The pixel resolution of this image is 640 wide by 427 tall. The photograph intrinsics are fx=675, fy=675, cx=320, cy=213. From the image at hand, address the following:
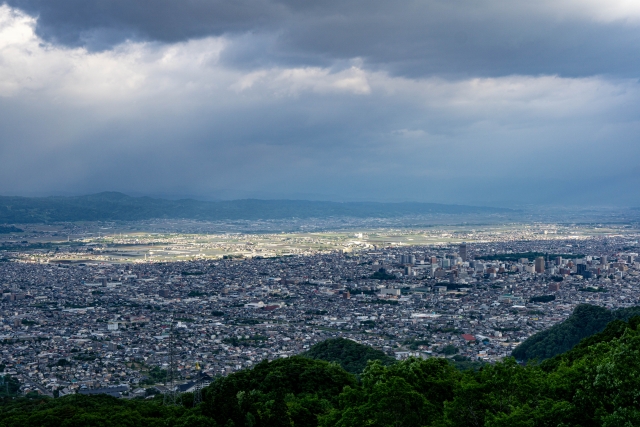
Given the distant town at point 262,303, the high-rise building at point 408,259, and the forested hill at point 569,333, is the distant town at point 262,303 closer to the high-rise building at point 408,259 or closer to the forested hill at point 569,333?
the high-rise building at point 408,259

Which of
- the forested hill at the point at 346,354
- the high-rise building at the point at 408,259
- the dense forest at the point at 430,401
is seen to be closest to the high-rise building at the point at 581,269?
the high-rise building at the point at 408,259

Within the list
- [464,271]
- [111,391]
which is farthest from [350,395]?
[464,271]

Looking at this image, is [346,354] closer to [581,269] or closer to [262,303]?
[262,303]

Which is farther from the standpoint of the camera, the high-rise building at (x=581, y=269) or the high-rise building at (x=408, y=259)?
the high-rise building at (x=408, y=259)

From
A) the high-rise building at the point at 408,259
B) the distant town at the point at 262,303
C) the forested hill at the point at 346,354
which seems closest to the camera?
the forested hill at the point at 346,354

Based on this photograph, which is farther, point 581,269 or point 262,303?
point 581,269

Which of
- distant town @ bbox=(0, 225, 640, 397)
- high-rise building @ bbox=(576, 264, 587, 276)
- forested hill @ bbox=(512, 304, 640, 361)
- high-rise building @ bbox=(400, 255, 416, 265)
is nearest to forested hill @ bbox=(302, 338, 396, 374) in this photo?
distant town @ bbox=(0, 225, 640, 397)

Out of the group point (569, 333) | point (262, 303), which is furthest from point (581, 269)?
point (262, 303)
